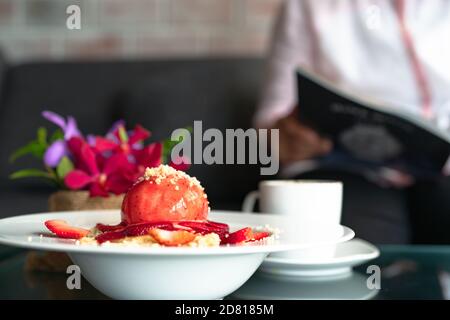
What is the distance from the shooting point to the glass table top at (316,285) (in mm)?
751

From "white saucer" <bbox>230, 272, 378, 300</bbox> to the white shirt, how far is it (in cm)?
87

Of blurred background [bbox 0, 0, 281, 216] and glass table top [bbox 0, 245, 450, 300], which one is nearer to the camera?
glass table top [bbox 0, 245, 450, 300]

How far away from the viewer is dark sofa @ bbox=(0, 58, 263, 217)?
208 cm

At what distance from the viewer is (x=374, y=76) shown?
1746 mm

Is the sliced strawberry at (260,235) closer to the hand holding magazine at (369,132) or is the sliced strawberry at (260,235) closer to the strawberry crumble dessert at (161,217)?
the strawberry crumble dessert at (161,217)

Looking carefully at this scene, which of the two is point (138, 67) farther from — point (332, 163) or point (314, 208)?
point (314, 208)

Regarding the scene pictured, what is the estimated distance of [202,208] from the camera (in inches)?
27.1

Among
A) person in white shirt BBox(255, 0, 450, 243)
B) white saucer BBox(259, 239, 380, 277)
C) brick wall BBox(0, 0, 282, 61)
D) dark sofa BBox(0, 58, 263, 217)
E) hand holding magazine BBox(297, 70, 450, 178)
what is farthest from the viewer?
brick wall BBox(0, 0, 282, 61)

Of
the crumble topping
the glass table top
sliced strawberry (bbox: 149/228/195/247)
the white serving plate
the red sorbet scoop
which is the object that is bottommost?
the glass table top

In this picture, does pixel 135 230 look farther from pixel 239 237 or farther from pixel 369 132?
pixel 369 132

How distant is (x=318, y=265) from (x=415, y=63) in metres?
1.01

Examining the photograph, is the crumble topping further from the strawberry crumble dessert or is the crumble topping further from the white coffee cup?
the white coffee cup

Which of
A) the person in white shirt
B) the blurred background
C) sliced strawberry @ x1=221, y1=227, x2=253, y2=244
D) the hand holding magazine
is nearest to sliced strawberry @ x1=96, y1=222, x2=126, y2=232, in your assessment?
sliced strawberry @ x1=221, y1=227, x2=253, y2=244

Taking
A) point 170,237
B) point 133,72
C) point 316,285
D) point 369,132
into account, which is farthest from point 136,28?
point 170,237
